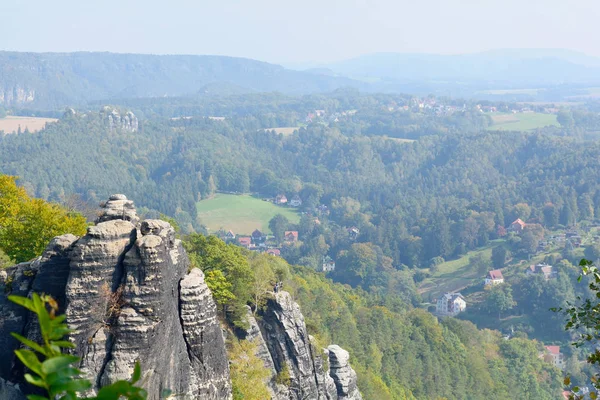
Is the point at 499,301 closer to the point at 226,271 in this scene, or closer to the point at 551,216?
the point at 551,216

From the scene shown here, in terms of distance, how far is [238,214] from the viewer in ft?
602

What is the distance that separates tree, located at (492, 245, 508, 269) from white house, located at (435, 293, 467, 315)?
24063mm

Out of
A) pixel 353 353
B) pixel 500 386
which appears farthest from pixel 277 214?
pixel 353 353

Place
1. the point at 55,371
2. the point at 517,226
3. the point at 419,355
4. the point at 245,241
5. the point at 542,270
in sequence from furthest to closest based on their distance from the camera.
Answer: the point at 517,226 < the point at 245,241 < the point at 542,270 < the point at 419,355 < the point at 55,371

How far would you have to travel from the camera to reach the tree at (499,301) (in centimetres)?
11238

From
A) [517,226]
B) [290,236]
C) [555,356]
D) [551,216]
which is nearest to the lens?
[555,356]

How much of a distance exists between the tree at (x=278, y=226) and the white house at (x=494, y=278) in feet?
173

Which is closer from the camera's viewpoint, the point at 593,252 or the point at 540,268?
the point at 540,268

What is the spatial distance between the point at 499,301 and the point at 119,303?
324 feet

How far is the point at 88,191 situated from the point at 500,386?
449 ft

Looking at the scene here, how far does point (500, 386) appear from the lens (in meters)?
71.3

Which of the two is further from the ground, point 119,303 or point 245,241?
point 119,303

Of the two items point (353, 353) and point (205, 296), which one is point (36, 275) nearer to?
point (205, 296)

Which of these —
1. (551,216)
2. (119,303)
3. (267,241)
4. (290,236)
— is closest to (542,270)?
(551,216)
